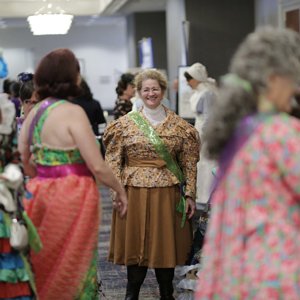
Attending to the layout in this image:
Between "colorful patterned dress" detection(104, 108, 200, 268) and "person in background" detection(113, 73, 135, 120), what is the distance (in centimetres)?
356

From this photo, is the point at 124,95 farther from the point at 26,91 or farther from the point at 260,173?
the point at 260,173

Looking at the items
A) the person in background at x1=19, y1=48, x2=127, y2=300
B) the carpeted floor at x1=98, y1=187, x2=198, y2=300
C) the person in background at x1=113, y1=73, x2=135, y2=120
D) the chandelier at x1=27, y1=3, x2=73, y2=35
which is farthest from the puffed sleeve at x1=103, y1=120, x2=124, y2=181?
the chandelier at x1=27, y1=3, x2=73, y2=35

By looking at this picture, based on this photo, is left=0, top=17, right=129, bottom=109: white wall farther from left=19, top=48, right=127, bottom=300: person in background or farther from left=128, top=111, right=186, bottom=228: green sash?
left=19, top=48, right=127, bottom=300: person in background

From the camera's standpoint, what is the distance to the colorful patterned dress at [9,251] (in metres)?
3.57

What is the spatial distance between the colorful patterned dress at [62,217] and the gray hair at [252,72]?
3.81 ft

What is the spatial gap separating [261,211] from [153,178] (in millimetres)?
2248

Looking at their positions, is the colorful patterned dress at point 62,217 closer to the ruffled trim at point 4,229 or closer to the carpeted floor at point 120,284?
the ruffled trim at point 4,229

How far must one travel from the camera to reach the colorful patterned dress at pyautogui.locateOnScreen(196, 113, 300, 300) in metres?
2.63

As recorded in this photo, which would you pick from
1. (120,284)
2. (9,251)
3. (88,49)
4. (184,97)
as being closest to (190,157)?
(120,284)

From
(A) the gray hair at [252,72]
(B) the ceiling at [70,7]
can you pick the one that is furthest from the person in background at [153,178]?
(B) the ceiling at [70,7]

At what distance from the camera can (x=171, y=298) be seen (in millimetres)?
5102

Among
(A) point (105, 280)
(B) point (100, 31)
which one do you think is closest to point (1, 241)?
(A) point (105, 280)

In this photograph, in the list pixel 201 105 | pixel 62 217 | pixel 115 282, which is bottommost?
pixel 115 282

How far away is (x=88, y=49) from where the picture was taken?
2558 cm
